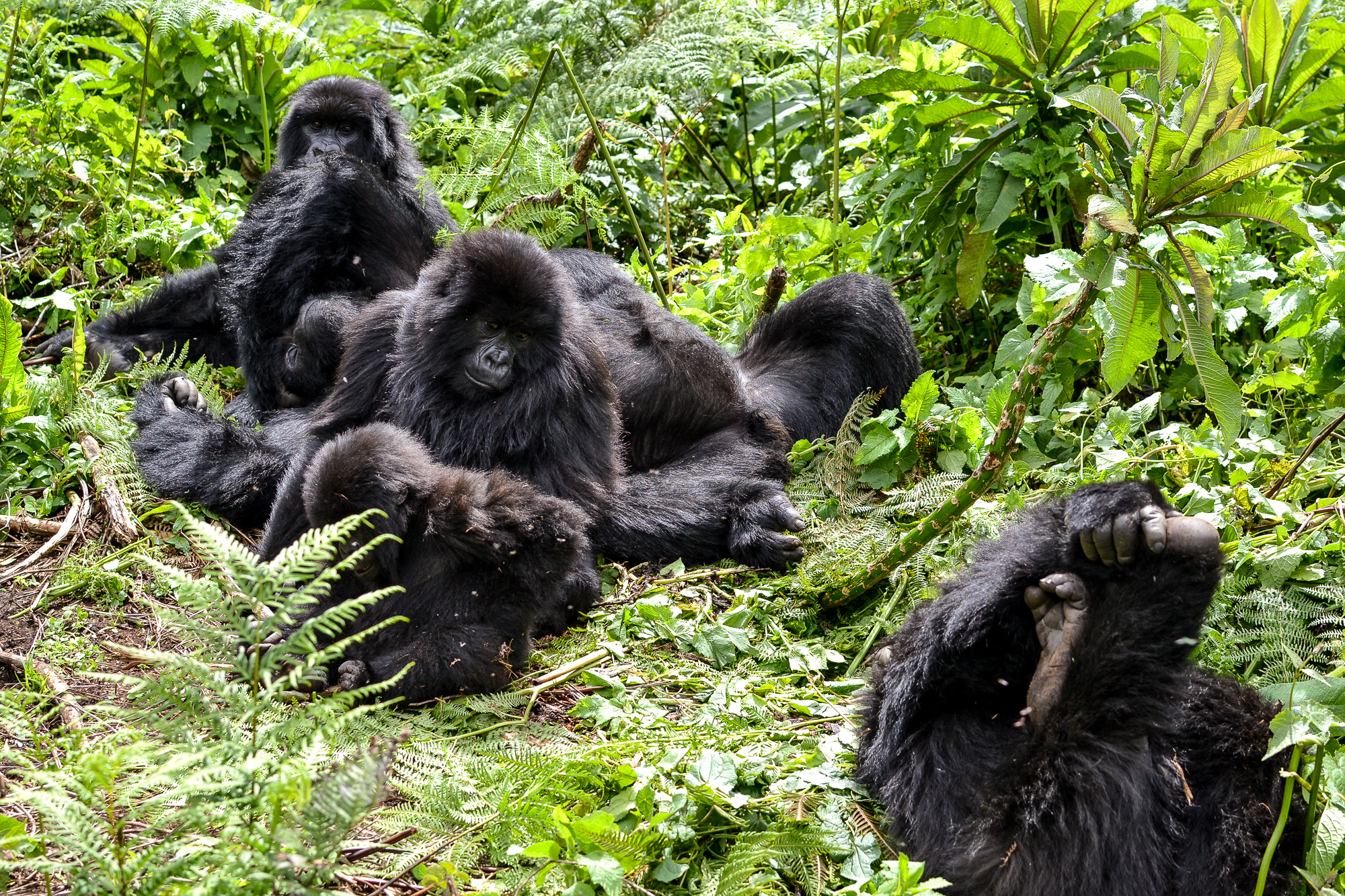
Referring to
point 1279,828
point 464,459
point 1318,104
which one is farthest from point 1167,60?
point 464,459

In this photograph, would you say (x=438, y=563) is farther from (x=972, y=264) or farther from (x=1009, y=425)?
(x=972, y=264)

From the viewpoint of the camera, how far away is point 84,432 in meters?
4.18

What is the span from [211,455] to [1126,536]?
10.3ft

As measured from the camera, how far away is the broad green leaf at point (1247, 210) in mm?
2914

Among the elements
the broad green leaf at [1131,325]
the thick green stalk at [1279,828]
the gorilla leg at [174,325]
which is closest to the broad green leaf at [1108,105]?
the broad green leaf at [1131,325]

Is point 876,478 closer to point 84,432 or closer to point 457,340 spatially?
point 457,340

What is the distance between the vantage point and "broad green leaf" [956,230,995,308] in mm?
4215

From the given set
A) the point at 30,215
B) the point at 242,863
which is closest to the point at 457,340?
the point at 242,863

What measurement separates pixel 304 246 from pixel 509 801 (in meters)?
2.90

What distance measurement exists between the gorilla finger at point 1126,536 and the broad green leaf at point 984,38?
2140 mm

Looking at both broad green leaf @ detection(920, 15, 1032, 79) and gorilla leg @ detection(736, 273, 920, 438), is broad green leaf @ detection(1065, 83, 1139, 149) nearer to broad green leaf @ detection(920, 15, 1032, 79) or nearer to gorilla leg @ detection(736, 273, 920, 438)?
broad green leaf @ detection(920, 15, 1032, 79)

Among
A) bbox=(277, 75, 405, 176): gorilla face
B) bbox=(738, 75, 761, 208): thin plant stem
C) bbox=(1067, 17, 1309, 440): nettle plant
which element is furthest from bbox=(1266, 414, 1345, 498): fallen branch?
bbox=(738, 75, 761, 208): thin plant stem

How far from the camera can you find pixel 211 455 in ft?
13.6

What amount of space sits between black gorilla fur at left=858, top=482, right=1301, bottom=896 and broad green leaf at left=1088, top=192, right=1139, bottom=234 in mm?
655
